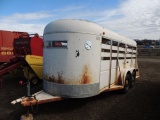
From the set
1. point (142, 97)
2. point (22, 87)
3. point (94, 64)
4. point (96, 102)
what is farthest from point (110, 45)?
point (22, 87)

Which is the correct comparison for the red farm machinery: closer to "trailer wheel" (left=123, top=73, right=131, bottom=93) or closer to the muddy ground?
the muddy ground

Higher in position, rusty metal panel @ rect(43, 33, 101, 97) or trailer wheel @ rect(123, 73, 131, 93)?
rusty metal panel @ rect(43, 33, 101, 97)

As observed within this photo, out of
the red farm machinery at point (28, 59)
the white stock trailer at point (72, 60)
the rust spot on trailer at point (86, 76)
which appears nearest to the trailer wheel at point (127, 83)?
the white stock trailer at point (72, 60)

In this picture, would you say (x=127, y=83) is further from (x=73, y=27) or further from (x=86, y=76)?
(x=73, y=27)

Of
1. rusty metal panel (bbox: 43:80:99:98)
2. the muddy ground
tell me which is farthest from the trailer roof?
the muddy ground

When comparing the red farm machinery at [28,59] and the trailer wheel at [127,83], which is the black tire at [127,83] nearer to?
the trailer wheel at [127,83]

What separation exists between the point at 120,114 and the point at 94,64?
4.69 ft

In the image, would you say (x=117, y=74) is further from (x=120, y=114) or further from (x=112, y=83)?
(x=120, y=114)

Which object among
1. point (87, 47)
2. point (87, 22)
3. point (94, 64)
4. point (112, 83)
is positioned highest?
point (87, 22)

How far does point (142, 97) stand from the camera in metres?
7.18

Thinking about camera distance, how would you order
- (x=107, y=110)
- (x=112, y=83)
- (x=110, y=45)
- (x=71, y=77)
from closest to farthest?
(x=71, y=77), (x=107, y=110), (x=110, y=45), (x=112, y=83)

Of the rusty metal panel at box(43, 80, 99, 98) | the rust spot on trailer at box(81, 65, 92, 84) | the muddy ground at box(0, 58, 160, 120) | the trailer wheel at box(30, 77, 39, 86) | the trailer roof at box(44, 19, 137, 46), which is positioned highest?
the trailer roof at box(44, 19, 137, 46)

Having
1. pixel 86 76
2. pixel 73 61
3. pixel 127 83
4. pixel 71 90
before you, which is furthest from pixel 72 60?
pixel 127 83

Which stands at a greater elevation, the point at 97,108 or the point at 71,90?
the point at 71,90
